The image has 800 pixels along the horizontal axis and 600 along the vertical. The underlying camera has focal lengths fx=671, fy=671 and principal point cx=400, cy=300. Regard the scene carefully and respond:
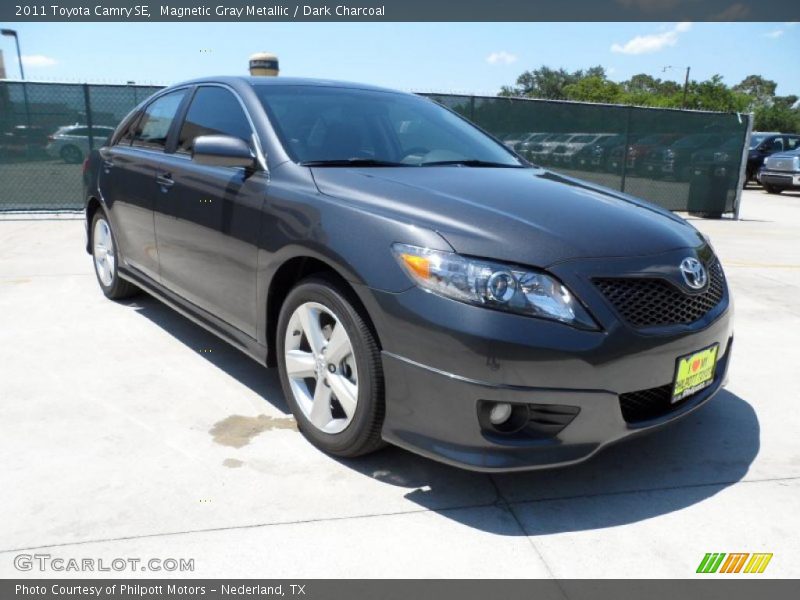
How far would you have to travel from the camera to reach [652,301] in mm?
2482

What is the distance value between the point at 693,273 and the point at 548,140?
938cm

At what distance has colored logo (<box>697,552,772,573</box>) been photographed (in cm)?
222

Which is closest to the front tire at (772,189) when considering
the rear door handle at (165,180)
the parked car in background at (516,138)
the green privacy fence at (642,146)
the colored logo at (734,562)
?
the green privacy fence at (642,146)

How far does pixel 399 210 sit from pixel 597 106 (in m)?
10.1

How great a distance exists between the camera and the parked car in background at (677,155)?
467 inches

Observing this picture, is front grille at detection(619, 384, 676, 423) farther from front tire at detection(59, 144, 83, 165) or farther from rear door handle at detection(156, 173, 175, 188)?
front tire at detection(59, 144, 83, 165)

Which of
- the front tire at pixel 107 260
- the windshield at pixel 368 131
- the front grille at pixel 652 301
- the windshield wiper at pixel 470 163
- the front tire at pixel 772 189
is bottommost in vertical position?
the front tire at pixel 772 189

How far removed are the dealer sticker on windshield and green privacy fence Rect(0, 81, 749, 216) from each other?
859cm

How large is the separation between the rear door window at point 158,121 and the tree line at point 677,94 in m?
26.9

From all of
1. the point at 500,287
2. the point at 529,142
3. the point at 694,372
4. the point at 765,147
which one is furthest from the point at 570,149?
the point at 765,147

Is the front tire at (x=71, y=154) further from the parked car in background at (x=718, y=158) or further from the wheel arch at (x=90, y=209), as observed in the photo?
the parked car in background at (x=718, y=158)

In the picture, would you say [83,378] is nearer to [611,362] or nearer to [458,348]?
[458,348]

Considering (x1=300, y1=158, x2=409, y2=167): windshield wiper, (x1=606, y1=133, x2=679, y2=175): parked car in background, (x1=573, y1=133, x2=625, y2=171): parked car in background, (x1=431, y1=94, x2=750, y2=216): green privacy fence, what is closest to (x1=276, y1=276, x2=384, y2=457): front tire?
(x1=300, y1=158, x2=409, y2=167): windshield wiper

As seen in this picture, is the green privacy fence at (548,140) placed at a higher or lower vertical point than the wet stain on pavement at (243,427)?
higher
